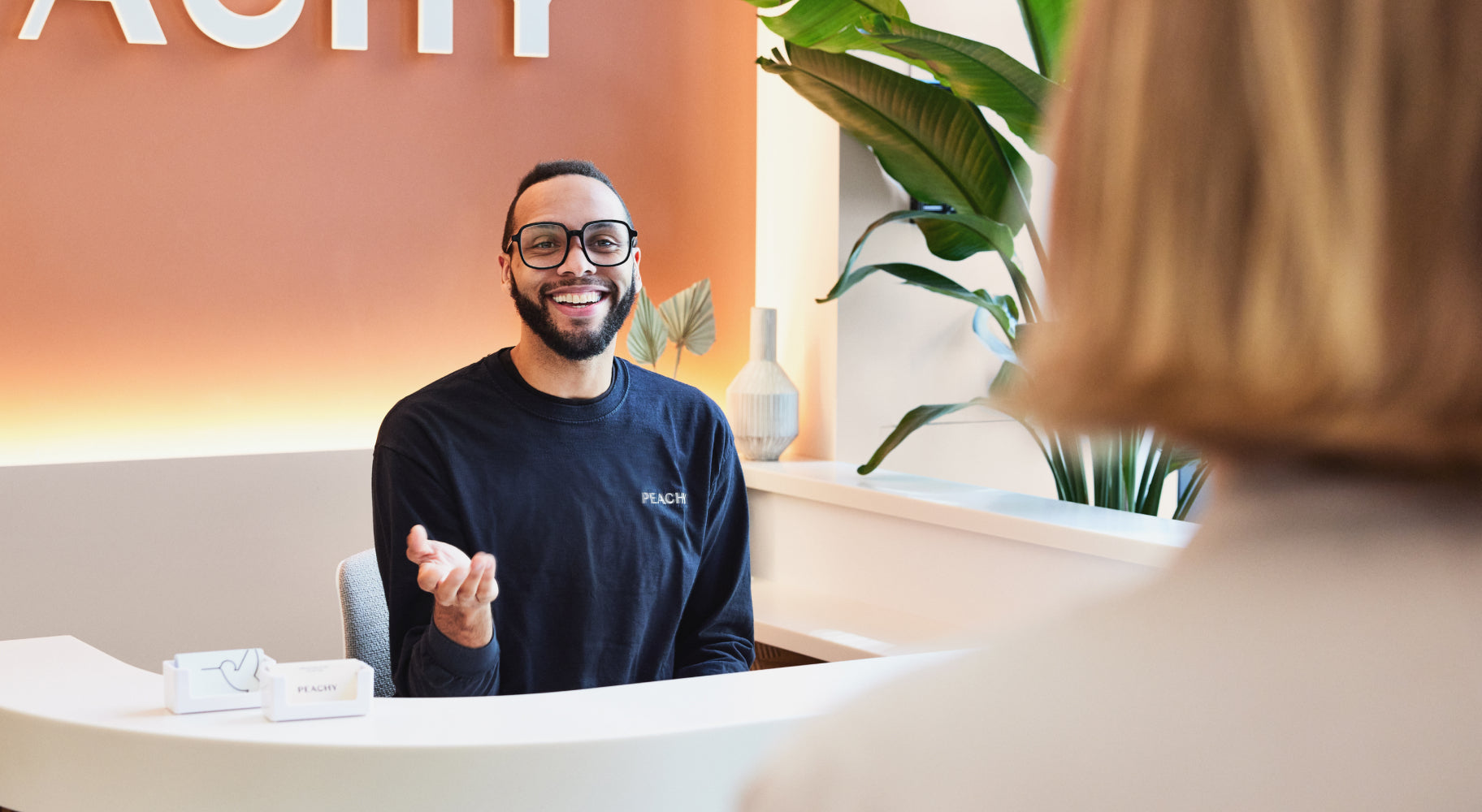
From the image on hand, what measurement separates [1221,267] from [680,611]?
1814 mm

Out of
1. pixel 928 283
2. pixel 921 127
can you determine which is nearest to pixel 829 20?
pixel 921 127

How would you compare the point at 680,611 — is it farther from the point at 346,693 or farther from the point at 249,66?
the point at 249,66

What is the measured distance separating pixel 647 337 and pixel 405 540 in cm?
176

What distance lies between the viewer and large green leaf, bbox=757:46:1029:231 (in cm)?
322

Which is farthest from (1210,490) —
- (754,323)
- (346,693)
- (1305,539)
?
(754,323)

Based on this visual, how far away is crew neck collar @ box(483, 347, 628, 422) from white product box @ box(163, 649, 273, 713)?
0.72 metres

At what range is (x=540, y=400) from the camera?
213cm

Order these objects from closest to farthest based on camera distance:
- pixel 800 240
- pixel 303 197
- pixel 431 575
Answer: pixel 431 575 < pixel 303 197 < pixel 800 240

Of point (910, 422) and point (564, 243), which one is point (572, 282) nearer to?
point (564, 243)

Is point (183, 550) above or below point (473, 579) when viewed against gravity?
below

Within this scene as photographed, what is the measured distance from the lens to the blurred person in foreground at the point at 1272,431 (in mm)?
351

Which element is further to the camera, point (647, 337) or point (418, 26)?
point (647, 337)

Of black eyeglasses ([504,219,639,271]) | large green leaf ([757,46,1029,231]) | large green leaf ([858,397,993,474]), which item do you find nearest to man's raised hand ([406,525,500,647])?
black eyeglasses ([504,219,639,271])

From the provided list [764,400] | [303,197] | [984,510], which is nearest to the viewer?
[984,510]
